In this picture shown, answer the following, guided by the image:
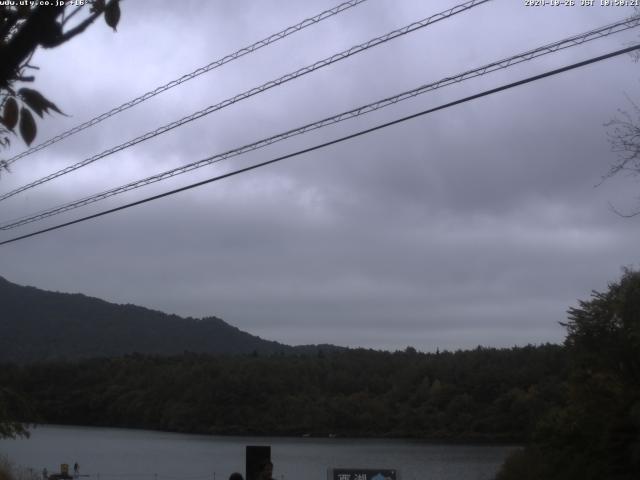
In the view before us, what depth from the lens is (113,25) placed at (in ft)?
12.2

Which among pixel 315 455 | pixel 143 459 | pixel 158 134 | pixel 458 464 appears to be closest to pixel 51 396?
pixel 143 459

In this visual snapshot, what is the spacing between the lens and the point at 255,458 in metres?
10.8

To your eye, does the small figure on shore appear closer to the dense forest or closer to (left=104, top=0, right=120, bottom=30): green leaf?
(left=104, top=0, right=120, bottom=30): green leaf

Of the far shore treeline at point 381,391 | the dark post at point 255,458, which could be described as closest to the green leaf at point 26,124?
the dark post at point 255,458

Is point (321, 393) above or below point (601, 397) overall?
above

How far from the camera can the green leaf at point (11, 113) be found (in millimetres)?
3514

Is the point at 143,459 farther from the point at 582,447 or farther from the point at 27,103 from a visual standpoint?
the point at 27,103

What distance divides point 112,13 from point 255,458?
8020 mm

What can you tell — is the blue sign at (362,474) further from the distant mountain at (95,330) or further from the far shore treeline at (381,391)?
the distant mountain at (95,330)

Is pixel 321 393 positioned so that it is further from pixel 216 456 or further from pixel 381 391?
pixel 216 456

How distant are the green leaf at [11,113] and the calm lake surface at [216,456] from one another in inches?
1333

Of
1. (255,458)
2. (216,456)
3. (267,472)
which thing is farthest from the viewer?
(216,456)

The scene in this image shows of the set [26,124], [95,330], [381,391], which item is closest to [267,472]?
[26,124]

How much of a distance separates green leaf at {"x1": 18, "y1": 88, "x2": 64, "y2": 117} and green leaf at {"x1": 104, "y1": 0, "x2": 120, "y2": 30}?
0.47 m
